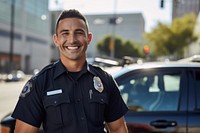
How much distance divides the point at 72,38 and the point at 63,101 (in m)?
0.38

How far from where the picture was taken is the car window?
3.80m

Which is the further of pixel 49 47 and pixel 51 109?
pixel 49 47

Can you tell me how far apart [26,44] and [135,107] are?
2179 inches

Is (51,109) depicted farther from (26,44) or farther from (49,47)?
(49,47)

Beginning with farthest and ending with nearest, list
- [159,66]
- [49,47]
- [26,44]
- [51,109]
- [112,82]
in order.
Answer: [49,47] < [26,44] < [159,66] < [112,82] < [51,109]

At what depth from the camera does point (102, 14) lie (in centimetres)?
7788

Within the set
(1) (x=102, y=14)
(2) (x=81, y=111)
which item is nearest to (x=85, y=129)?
(2) (x=81, y=111)

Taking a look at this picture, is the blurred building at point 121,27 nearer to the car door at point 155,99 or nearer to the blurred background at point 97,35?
the blurred background at point 97,35

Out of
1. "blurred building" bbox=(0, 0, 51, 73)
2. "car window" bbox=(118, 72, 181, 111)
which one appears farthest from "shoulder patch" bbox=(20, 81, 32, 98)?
"blurred building" bbox=(0, 0, 51, 73)

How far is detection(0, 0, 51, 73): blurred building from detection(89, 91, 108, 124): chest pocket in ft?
135

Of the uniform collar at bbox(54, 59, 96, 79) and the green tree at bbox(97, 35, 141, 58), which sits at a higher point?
the uniform collar at bbox(54, 59, 96, 79)

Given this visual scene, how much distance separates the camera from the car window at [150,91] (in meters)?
3.80

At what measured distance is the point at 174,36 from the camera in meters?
35.2

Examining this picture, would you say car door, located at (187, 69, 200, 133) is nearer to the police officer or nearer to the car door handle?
the car door handle
